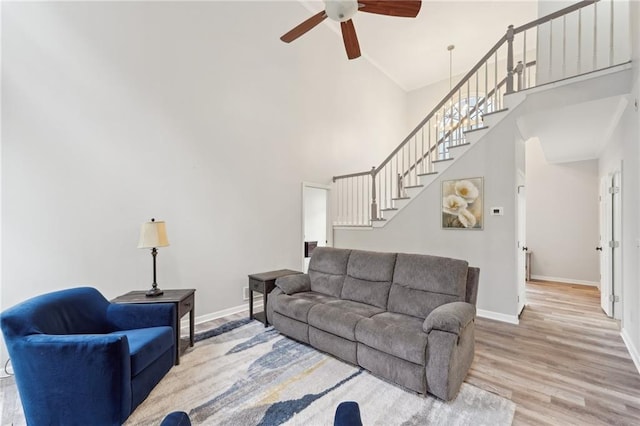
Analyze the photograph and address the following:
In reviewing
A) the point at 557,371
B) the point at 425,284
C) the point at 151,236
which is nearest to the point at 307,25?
the point at 151,236

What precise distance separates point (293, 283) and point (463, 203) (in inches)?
106

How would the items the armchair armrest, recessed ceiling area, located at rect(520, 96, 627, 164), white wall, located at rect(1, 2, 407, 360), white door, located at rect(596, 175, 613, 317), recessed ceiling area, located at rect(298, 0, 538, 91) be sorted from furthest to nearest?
recessed ceiling area, located at rect(298, 0, 538, 91)
white door, located at rect(596, 175, 613, 317)
recessed ceiling area, located at rect(520, 96, 627, 164)
white wall, located at rect(1, 2, 407, 360)
the armchair armrest

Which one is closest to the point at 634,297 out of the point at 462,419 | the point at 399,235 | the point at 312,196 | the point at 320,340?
the point at 462,419

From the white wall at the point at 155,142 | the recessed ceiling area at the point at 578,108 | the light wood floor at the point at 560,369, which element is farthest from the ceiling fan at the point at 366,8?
the light wood floor at the point at 560,369

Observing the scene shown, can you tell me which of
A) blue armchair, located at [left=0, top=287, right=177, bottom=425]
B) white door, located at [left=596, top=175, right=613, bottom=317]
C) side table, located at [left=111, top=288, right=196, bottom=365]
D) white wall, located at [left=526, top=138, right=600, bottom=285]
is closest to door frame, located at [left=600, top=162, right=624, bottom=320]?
white door, located at [left=596, top=175, right=613, bottom=317]

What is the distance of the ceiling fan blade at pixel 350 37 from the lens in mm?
2852

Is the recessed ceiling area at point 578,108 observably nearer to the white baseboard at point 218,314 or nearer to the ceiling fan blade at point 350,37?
the ceiling fan blade at point 350,37

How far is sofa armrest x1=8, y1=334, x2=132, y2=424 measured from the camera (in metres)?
1.70

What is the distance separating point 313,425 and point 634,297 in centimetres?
328

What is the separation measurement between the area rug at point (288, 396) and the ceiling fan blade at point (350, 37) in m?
3.29

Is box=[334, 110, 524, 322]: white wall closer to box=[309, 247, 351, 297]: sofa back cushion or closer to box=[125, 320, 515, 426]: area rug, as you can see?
box=[309, 247, 351, 297]: sofa back cushion

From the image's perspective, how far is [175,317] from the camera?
8.32ft

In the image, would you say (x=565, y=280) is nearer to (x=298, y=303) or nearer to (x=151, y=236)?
(x=298, y=303)

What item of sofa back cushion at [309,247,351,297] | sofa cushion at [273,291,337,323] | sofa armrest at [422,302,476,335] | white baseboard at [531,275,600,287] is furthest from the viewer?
white baseboard at [531,275,600,287]
